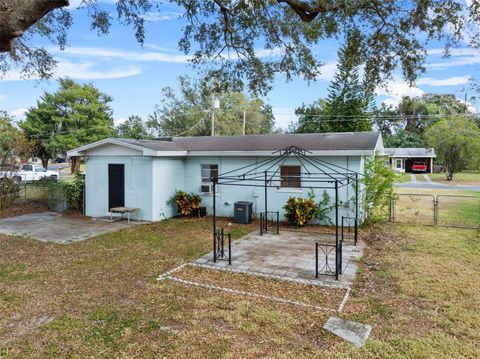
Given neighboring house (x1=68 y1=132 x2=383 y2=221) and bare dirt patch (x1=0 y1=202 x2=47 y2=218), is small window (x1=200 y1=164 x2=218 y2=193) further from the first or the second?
bare dirt patch (x1=0 y1=202 x2=47 y2=218)

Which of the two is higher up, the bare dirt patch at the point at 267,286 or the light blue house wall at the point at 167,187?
the light blue house wall at the point at 167,187

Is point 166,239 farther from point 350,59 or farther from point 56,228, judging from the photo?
point 350,59

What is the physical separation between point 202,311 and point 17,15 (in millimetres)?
4495

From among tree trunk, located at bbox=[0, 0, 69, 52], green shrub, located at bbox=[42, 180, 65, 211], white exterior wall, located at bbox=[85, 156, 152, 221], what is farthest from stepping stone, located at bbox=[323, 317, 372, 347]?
green shrub, located at bbox=[42, 180, 65, 211]

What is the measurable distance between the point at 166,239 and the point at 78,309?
4.47 meters

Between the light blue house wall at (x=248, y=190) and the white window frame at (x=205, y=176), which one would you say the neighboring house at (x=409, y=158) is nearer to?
the light blue house wall at (x=248, y=190)

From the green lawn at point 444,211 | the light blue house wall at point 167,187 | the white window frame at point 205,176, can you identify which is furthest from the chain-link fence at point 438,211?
the white window frame at point 205,176

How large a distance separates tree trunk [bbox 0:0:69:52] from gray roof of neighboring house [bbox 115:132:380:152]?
294 inches

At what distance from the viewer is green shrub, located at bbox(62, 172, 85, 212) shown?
13.8 meters

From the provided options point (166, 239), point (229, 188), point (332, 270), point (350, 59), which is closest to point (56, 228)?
point (166, 239)

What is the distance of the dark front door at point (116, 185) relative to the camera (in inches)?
492

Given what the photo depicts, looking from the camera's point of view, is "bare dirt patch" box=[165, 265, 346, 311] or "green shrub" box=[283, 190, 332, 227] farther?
"green shrub" box=[283, 190, 332, 227]

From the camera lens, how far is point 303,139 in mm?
12719

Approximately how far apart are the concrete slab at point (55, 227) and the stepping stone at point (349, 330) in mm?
7501
